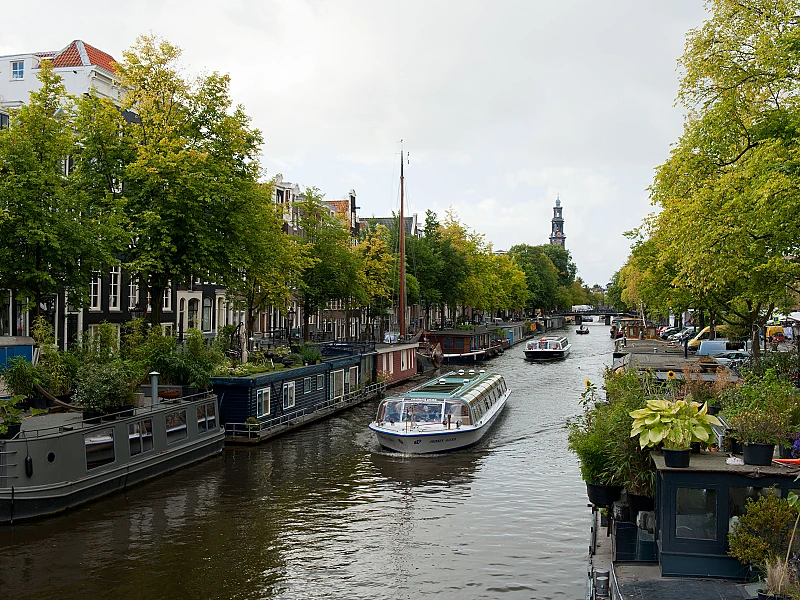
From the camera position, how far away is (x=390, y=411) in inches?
1308

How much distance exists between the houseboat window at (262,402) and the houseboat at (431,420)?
16.1 ft

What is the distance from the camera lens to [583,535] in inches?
846

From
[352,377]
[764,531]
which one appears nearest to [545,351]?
[352,377]

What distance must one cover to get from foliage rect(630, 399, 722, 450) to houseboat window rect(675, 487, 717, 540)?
672mm

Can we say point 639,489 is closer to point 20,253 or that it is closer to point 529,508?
point 529,508

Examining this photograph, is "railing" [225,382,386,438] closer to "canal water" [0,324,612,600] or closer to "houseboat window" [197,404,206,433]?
"canal water" [0,324,612,600]

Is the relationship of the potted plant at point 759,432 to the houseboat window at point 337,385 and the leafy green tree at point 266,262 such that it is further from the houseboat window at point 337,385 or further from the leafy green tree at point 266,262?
the houseboat window at point 337,385

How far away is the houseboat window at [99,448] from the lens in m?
23.5

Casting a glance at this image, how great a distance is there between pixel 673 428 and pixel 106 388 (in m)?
18.5

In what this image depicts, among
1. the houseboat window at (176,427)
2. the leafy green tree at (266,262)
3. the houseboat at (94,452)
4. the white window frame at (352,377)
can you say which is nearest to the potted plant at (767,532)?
the houseboat at (94,452)

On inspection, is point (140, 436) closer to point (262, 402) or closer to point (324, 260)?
point (262, 402)

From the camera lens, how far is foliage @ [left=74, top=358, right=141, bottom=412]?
83.9 ft

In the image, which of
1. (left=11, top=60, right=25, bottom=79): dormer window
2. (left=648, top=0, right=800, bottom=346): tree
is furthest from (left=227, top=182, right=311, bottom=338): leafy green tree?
(left=648, top=0, right=800, bottom=346): tree

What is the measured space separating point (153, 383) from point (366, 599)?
47.7ft
